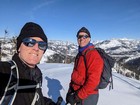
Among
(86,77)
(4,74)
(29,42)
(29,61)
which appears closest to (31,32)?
(29,42)

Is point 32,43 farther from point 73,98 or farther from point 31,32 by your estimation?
point 73,98

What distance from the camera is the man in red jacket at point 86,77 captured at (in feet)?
14.3

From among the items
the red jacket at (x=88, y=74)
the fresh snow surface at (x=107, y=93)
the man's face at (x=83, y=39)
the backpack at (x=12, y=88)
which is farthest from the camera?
the fresh snow surface at (x=107, y=93)

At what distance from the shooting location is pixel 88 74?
173 inches

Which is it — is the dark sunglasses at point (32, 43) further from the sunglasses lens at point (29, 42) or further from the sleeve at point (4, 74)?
the sleeve at point (4, 74)

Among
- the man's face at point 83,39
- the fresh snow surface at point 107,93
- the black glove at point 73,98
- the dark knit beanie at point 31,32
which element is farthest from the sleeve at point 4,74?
the fresh snow surface at point 107,93

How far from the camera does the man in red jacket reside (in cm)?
435

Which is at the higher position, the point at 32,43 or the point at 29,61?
the point at 32,43

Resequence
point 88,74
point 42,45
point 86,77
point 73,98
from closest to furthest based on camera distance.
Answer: point 42,45
point 88,74
point 86,77
point 73,98

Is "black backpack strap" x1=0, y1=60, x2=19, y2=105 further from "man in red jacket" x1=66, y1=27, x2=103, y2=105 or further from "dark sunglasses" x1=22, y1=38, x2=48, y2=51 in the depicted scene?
"man in red jacket" x1=66, y1=27, x2=103, y2=105

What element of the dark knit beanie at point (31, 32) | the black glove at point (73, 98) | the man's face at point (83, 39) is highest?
the man's face at point (83, 39)

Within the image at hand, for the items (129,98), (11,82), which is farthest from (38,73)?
(129,98)

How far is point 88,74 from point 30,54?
2.46 metres

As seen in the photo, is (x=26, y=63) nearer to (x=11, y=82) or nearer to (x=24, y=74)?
(x=24, y=74)
